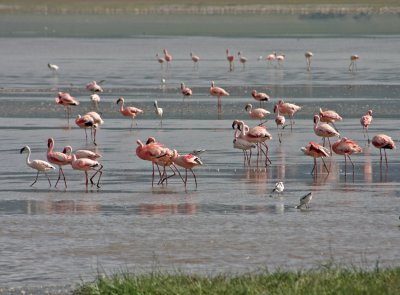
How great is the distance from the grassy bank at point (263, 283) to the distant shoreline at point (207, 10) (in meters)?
90.7

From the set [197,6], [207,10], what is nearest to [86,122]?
[207,10]

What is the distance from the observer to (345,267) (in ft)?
34.7

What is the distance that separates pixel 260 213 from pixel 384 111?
487 inches

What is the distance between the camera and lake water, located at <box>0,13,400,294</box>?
11.5m

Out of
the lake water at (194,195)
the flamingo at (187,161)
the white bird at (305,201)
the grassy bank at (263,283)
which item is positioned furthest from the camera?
the flamingo at (187,161)

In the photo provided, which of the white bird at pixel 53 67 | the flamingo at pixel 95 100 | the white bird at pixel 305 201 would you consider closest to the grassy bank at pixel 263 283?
the white bird at pixel 305 201

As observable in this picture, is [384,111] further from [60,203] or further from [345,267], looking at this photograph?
[345,267]

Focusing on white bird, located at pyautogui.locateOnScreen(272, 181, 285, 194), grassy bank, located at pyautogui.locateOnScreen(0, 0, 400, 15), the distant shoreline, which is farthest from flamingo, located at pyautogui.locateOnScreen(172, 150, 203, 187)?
grassy bank, located at pyautogui.locateOnScreen(0, 0, 400, 15)

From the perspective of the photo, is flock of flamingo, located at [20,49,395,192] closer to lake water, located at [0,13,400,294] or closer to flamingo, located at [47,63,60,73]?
lake water, located at [0,13,400,294]

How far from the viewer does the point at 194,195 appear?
15531 millimetres

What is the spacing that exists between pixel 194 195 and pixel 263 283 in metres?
6.22

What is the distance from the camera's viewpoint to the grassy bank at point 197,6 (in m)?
106

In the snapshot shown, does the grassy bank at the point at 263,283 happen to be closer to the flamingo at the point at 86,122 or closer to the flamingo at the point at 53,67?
the flamingo at the point at 86,122

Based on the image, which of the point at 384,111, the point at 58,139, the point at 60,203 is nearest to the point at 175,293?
the point at 60,203
